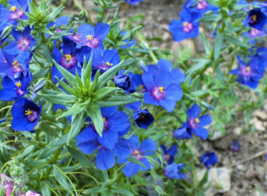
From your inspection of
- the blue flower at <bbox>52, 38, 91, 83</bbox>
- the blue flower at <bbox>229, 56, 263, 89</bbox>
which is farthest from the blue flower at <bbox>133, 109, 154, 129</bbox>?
the blue flower at <bbox>229, 56, 263, 89</bbox>

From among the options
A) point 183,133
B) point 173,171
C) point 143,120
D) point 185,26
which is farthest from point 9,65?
point 185,26

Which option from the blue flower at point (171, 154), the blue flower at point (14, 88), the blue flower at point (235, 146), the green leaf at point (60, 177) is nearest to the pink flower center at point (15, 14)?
the blue flower at point (14, 88)

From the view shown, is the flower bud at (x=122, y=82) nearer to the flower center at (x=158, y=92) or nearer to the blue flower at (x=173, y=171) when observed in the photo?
the flower center at (x=158, y=92)

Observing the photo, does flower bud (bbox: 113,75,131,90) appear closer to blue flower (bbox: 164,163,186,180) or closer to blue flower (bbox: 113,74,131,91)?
blue flower (bbox: 113,74,131,91)

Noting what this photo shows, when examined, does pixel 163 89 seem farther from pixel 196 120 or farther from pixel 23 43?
pixel 23 43

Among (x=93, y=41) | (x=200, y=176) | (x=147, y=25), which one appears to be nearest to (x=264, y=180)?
(x=200, y=176)

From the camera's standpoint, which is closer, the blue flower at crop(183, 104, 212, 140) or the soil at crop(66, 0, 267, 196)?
the blue flower at crop(183, 104, 212, 140)
